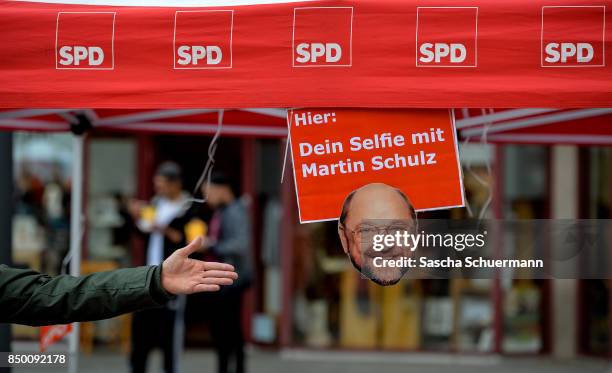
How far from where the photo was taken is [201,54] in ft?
11.2

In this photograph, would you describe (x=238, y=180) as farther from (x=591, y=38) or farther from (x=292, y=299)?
(x=591, y=38)

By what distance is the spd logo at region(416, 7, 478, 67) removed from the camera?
331 centimetres

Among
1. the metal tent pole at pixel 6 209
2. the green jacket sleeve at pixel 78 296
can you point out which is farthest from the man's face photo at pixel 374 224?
the metal tent pole at pixel 6 209

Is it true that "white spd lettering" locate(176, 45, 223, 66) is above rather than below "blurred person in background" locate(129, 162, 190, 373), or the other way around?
above

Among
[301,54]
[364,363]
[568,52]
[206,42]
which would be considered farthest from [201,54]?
[364,363]

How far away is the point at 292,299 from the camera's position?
8570mm

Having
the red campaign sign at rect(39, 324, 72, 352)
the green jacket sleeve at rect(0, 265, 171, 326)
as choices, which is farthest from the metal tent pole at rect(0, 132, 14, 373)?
the green jacket sleeve at rect(0, 265, 171, 326)

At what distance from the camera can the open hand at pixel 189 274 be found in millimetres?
2906

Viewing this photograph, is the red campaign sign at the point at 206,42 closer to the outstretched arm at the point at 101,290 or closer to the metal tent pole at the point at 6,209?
the outstretched arm at the point at 101,290

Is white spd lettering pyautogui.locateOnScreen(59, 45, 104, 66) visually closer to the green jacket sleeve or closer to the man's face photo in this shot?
the green jacket sleeve

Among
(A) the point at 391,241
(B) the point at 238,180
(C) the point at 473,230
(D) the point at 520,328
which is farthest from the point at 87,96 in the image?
(D) the point at 520,328

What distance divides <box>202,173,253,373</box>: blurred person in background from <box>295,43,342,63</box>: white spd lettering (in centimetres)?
340

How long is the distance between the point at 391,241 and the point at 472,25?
3.02 ft

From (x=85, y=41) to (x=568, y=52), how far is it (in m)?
1.94
